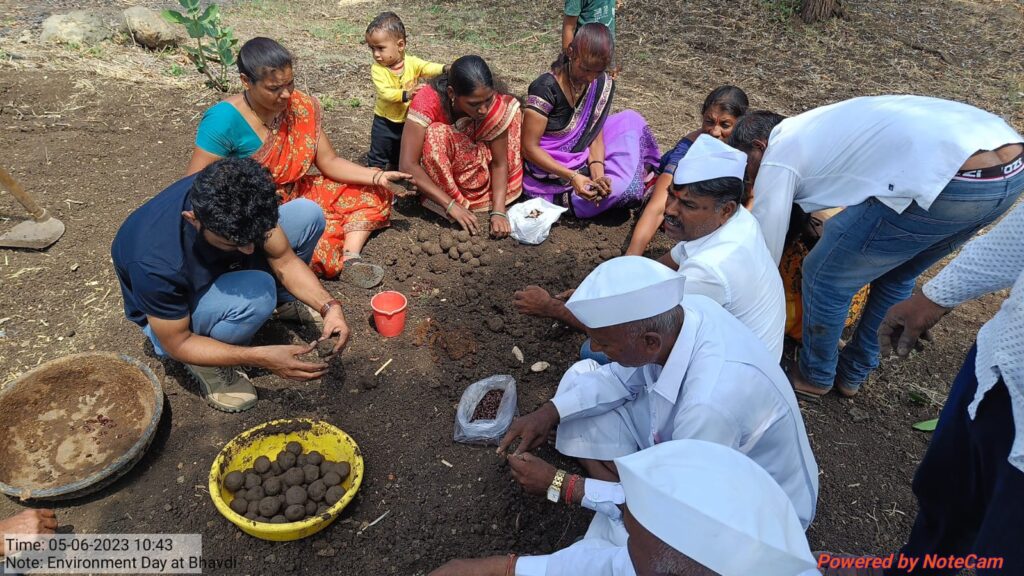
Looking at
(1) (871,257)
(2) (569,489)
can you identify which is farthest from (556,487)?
(1) (871,257)

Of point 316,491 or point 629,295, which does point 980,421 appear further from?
point 316,491

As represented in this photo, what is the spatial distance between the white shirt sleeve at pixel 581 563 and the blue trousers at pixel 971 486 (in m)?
0.99

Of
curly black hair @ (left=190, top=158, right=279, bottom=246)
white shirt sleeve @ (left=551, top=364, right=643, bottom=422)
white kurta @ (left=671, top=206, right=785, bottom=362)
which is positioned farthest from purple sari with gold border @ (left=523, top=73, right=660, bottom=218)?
curly black hair @ (left=190, top=158, right=279, bottom=246)

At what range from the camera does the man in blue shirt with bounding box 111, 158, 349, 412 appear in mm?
2387

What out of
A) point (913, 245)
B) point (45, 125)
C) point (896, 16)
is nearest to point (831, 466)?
point (913, 245)

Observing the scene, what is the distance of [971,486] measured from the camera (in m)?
1.76

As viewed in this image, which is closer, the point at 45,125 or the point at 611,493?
the point at 611,493

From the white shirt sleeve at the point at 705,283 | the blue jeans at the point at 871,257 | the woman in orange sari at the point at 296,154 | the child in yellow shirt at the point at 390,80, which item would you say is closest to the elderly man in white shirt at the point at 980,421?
the white shirt sleeve at the point at 705,283

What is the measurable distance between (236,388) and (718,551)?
99.3 inches

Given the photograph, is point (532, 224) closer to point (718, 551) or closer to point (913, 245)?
point (913, 245)

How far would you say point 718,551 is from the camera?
120cm

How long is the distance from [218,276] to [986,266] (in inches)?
120

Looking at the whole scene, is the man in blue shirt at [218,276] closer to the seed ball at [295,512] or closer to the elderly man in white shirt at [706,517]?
the seed ball at [295,512]

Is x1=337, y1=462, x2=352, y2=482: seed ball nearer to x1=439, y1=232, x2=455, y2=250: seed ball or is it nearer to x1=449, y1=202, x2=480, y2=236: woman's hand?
x1=439, y1=232, x2=455, y2=250: seed ball
